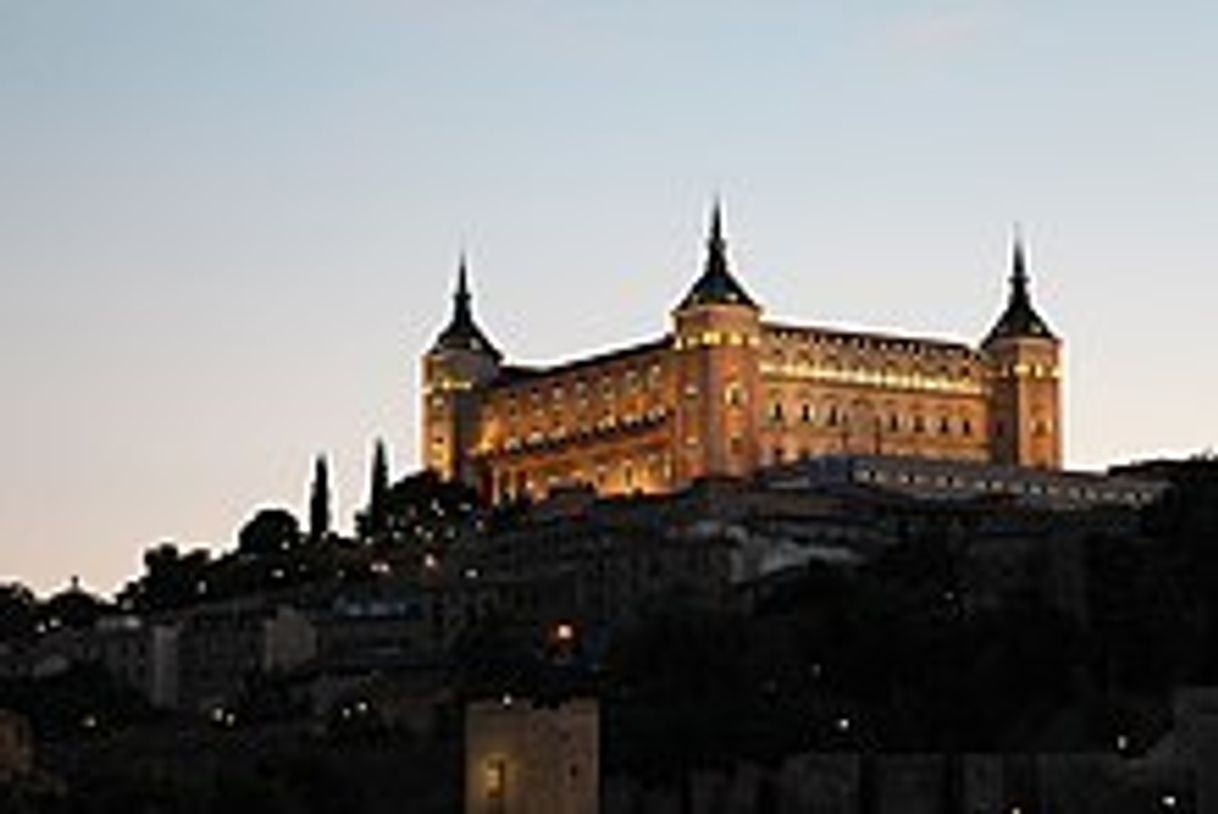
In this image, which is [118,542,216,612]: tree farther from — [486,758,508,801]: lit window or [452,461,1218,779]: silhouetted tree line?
[486,758,508,801]: lit window

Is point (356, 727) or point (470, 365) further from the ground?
point (470, 365)

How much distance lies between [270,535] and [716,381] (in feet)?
61.6

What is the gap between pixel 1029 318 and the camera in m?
144

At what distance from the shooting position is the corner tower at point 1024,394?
452 feet

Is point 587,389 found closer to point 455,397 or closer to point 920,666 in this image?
point 455,397

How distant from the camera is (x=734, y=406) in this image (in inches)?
5148

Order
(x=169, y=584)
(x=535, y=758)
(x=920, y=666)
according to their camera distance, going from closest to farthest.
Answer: (x=535, y=758) → (x=920, y=666) → (x=169, y=584)

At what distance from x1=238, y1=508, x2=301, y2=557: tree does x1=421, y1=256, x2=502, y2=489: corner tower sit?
9243 millimetres

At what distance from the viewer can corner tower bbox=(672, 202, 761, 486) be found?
5074 inches

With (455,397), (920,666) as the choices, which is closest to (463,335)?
(455,397)

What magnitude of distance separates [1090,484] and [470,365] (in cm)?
3491

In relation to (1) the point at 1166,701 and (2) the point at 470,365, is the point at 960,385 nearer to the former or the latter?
(2) the point at 470,365

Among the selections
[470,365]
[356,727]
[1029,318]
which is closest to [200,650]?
[356,727]

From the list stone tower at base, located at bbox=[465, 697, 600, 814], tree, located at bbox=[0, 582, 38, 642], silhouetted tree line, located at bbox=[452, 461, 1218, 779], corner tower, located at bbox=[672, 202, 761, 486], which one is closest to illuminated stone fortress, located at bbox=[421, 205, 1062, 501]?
corner tower, located at bbox=[672, 202, 761, 486]
